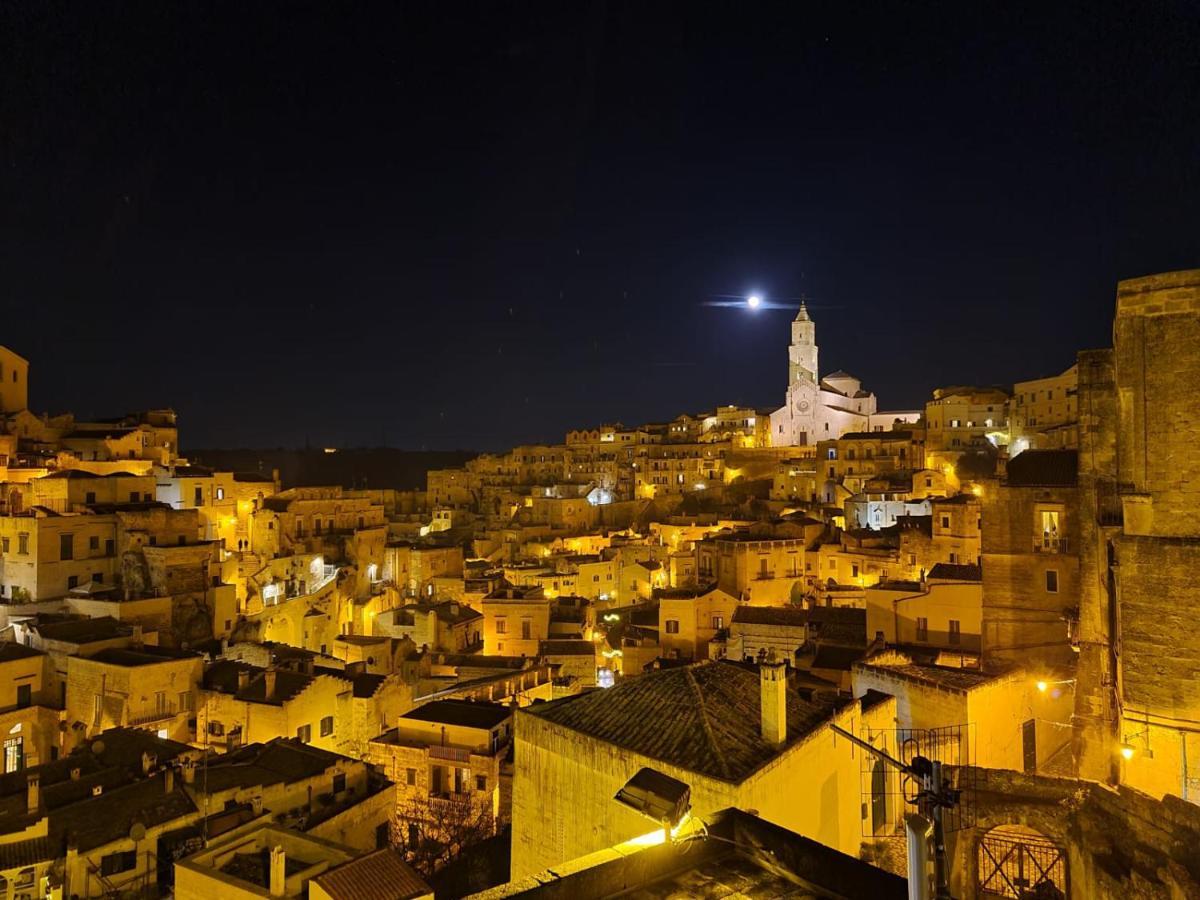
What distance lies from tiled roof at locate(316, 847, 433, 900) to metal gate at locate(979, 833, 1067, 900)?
7.83 meters

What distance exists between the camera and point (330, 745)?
2053 centimetres

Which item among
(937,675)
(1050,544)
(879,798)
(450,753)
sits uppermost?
(1050,544)

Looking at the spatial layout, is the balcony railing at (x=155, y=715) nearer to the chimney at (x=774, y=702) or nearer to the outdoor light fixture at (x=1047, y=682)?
the chimney at (x=774, y=702)

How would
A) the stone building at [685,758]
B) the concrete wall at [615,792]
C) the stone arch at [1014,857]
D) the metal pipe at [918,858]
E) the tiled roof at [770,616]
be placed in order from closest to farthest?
the metal pipe at [918,858], the concrete wall at [615,792], the stone building at [685,758], the stone arch at [1014,857], the tiled roof at [770,616]

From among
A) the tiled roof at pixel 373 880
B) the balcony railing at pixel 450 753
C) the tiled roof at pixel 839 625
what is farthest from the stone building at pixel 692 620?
the tiled roof at pixel 373 880

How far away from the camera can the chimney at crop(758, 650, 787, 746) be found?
821 cm

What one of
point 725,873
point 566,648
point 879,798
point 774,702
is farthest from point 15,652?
point 725,873

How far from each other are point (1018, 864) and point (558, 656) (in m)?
18.0

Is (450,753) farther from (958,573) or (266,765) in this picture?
(958,573)

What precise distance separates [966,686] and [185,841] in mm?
14397

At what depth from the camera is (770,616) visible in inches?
911

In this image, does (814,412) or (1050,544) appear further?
(814,412)

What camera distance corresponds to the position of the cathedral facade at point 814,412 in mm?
63062

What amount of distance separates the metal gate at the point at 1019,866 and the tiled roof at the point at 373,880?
A: 783cm
